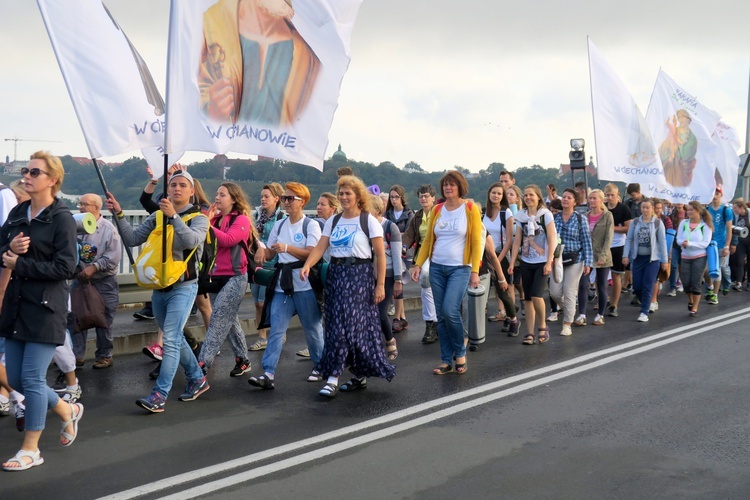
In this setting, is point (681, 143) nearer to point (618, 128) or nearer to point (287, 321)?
point (618, 128)

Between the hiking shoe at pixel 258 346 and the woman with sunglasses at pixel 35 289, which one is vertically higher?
the woman with sunglasses at pixel 35 289

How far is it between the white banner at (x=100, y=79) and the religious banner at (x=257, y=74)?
1539 millimetres

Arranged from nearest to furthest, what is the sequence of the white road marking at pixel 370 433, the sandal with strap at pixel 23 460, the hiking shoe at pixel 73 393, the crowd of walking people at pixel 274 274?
the white road marking at pixel 370 433
the sandal with strap at pixel 23 460
the crowd of walking people at pixel 274 274
the hiking shoe at pixel 73 393

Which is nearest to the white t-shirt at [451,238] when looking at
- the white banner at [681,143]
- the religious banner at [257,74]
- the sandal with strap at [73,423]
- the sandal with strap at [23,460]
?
the religious banner at [257,74]

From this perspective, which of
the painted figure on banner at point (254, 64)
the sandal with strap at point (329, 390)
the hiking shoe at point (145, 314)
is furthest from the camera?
the hiking shoe at point (145, 314)

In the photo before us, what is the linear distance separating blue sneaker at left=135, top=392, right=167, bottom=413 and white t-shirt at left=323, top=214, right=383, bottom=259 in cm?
189

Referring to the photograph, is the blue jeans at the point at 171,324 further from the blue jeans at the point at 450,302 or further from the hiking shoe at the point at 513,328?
the hiking shoe at the point at 513,328

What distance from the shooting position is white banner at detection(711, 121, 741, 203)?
19.5 metres

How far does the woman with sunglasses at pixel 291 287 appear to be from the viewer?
7844 millimetres

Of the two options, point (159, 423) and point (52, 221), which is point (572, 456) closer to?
point (159, 423)

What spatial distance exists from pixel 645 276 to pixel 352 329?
651 centimetres

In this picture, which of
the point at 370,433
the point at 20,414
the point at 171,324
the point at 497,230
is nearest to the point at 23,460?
the point at 20,414

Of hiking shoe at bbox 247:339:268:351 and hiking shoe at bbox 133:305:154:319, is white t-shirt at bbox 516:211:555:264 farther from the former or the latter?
hiking shoe at bbox 133:305:154:319

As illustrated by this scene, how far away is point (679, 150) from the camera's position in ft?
56.7
